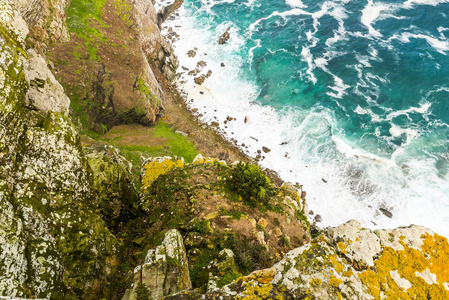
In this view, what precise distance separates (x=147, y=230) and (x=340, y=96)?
4068cm

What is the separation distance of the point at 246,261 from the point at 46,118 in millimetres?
13527

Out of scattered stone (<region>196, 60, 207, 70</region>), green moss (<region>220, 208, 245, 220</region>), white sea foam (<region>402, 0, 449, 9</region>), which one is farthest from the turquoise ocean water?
green moss (<region>220, 208, 245, 220</region>)

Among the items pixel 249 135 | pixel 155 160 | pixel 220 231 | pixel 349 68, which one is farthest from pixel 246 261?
pixel 349 68

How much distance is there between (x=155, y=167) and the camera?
882 inches

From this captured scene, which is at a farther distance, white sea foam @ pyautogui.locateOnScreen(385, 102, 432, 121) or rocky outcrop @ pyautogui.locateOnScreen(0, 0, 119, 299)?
white sea foam @ pyautogui.locateOnScreen(385, 102, 432, 121)

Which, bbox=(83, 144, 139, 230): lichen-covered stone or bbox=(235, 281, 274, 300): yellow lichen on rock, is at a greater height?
bbox=(235, 281, 274, 300): yellow lichen on rock

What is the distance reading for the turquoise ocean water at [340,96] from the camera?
1321 inches

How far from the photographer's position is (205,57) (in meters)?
52.3

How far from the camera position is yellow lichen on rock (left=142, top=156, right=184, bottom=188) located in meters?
21.6

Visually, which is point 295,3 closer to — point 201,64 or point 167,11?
point 167,11

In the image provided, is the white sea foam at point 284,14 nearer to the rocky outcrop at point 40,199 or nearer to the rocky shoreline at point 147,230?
the rocky shoreline at point 147,230

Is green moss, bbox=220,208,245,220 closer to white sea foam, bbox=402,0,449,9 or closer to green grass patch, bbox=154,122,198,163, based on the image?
green grass patch, bbox=154,122,198,163

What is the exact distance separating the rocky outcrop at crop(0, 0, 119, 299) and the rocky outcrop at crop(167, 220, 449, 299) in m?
5.16

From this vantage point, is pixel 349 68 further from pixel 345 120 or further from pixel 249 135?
pixel 249 135
